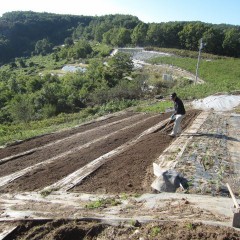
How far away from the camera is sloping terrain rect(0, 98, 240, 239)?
6.12 metres

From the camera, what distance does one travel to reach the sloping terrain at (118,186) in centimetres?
612

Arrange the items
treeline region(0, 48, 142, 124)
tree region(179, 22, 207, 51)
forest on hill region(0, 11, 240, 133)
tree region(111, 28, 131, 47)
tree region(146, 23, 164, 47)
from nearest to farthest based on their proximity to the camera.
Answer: treeline region(0, 48, 142, 124) < forest on hill region(0, 11, 240, 133) < tree region(179, 22, 207, 51) < tree region(146, 23, 164, 47) < tree region(111, 28, 131, 47)

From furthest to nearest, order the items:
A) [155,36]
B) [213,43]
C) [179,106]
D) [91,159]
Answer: [155,36], [213,43], [179,106], [91,159]

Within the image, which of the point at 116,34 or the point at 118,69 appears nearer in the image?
the point at 118,69

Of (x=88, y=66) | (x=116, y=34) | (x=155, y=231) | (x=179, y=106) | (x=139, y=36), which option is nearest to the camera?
(x=155, y=231)

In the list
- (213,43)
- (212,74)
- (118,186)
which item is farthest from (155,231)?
(213,43)

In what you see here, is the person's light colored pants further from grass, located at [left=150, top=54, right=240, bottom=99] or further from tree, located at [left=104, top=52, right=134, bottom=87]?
tree, located at [left=104, top=52, right=134, bottom=87]

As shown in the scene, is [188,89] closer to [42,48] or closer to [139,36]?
[139,36]

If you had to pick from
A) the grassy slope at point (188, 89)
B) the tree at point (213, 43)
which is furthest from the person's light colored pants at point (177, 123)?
the tree at point (213, 43)

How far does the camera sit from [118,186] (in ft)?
27.8

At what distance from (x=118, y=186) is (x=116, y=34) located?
112m

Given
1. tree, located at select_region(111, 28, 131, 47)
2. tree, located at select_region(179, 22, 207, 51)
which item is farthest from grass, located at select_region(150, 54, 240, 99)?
tree, located at select_region(111, 28, 131, 47)

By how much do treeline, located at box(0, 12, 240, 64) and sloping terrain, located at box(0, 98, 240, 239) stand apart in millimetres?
57254

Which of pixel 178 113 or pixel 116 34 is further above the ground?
pixel 116 34
